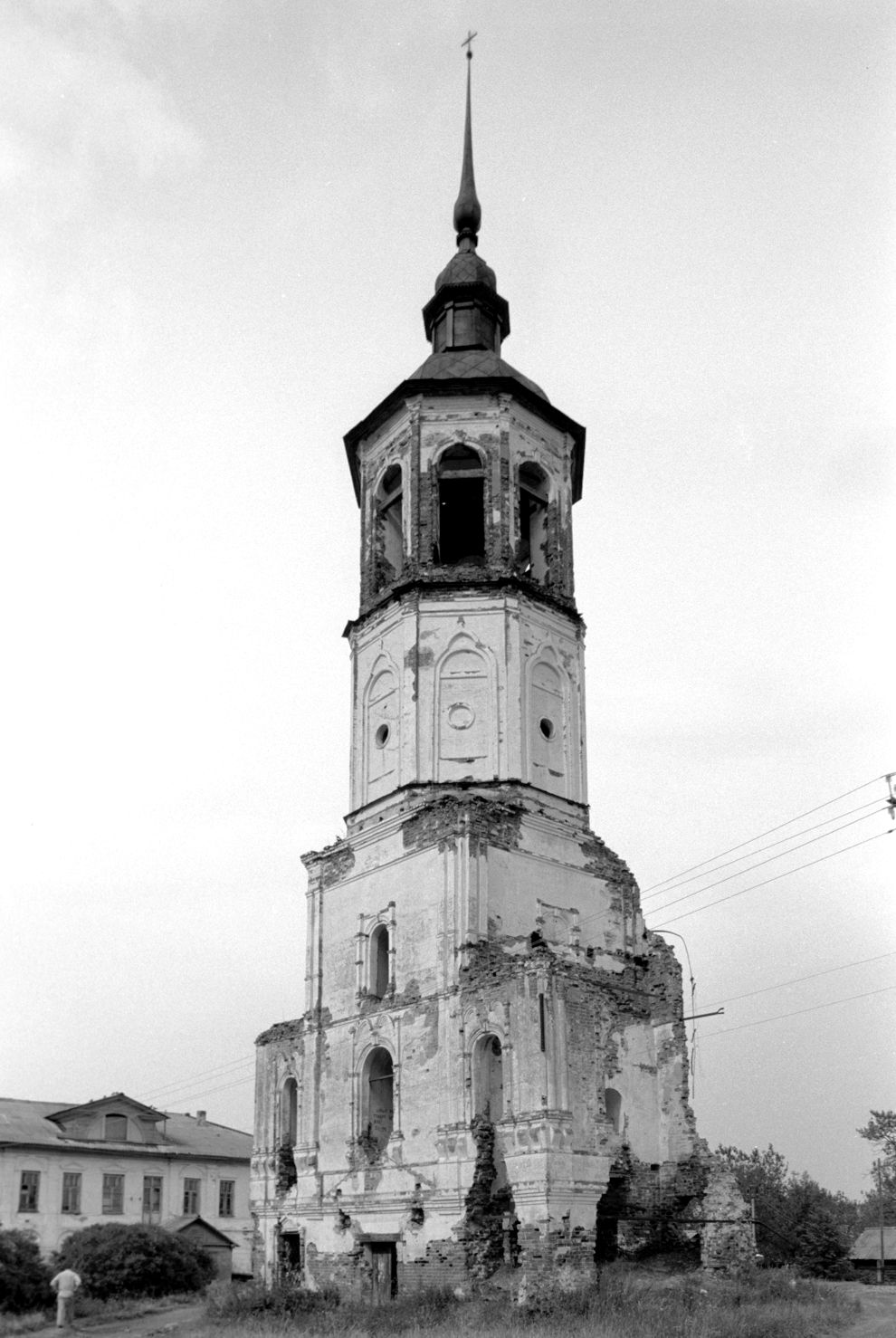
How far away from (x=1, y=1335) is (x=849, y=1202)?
2731 inches

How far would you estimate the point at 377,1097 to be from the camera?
2269cm

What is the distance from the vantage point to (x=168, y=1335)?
2012 centimetres

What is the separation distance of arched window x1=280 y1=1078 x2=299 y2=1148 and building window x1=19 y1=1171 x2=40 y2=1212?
14.0 m

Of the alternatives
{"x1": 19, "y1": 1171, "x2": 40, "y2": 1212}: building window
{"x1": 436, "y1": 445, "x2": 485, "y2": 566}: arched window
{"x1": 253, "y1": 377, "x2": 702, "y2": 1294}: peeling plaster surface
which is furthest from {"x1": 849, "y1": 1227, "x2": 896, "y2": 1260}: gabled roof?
{"x1": 436, "y1": 445, "x2": 485, "y2": 566}: arched window

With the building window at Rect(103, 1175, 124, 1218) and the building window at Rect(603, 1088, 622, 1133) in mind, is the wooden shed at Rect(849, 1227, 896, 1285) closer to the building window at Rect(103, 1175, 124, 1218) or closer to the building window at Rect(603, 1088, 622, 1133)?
the building window at Rect(603, 1088, 622, 1133)

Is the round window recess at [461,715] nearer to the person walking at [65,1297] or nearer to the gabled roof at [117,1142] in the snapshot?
the person walking at [65,1297]

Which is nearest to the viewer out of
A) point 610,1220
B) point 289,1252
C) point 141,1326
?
point 610,1220

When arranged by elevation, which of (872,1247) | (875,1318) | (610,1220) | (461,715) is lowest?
(872,1247)

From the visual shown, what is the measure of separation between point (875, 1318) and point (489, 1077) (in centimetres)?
676

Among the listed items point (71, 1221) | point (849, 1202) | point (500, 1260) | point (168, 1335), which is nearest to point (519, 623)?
point (500, 1260)

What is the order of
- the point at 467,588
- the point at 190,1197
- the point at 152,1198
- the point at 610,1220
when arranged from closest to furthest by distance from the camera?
the point at 610,1220
the point at 467,588
the point at 152,1198
the point at 190,1197

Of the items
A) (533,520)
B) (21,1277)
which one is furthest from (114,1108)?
(533,520)

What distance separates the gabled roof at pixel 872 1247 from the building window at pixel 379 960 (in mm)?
23795

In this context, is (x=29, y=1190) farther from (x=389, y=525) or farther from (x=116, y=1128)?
(x=389, y=525)
